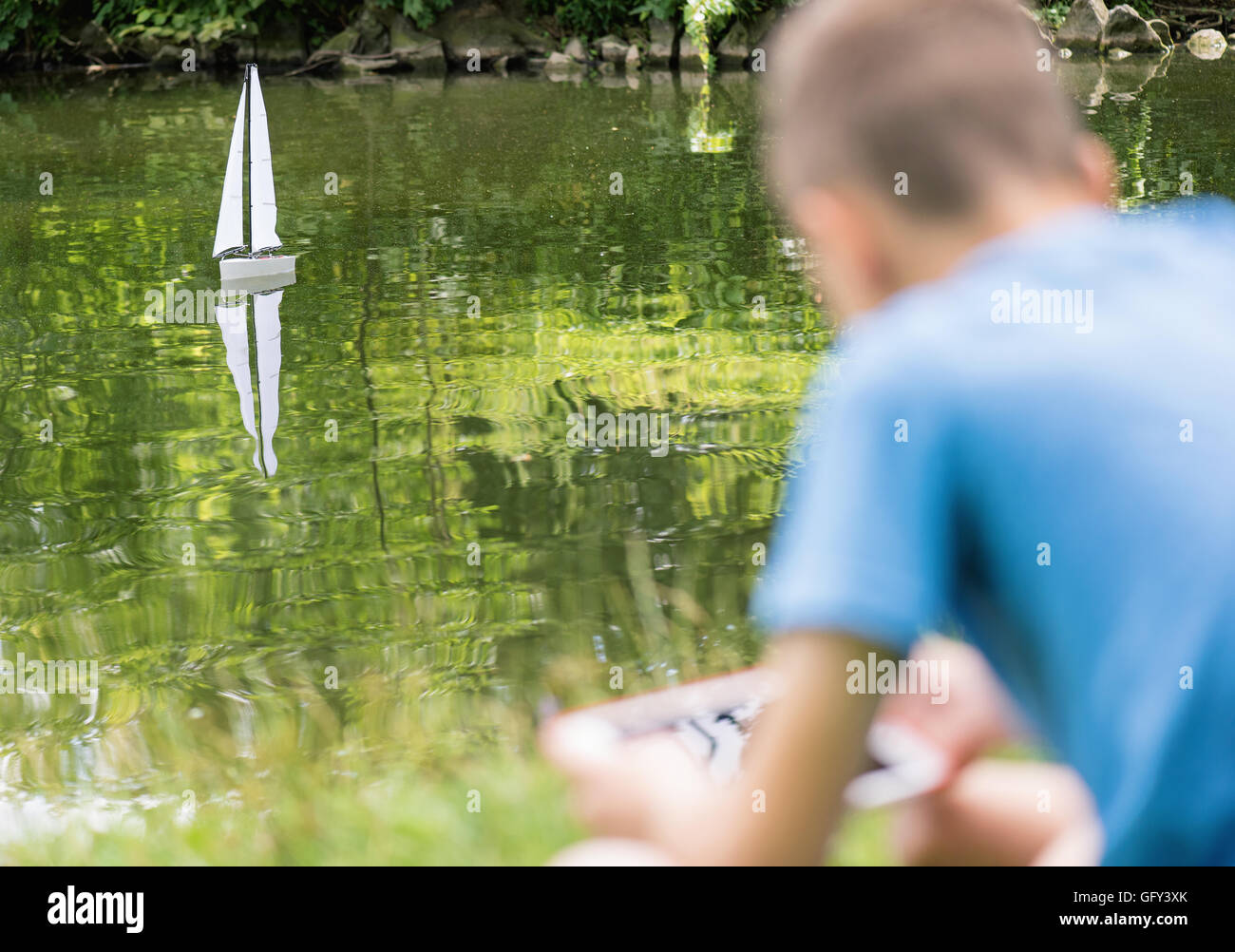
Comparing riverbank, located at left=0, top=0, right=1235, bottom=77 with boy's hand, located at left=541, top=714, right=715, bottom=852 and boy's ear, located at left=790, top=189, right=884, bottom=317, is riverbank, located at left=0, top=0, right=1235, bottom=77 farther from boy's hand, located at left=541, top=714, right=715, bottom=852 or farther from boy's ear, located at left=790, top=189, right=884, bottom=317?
boy's ear, located at left=790, top=189, right=884, bottom=317

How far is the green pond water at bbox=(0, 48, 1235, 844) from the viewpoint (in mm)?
3758

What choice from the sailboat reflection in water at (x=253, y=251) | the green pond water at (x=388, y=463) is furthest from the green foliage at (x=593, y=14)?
the sailboat reflection in water at (x=253, y=251)

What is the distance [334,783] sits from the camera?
10.6 ft

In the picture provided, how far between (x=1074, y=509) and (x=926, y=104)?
38cm

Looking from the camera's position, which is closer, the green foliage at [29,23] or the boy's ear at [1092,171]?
the boy's ear at [1092,171]

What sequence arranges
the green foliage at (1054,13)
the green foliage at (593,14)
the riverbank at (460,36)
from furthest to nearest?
the green foliage at (593,14) < the green foliage at (1054,13) < the riverbank at (460,36)

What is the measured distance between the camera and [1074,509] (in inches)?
44.0

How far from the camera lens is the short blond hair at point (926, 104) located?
1.20 metres

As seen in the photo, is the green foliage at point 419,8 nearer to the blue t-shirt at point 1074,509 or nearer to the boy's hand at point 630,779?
the boy's hand at point 630,779

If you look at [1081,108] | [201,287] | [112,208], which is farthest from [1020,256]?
[1081,108]

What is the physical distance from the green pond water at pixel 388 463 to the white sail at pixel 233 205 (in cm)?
27

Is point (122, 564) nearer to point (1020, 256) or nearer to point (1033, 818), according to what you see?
point (1033, 818)

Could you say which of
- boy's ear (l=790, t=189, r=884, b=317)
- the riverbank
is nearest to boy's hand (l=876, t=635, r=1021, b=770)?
boy's ear (l=790, t=189, r=884, b=317)

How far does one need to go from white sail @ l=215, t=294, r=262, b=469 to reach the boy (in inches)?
172
